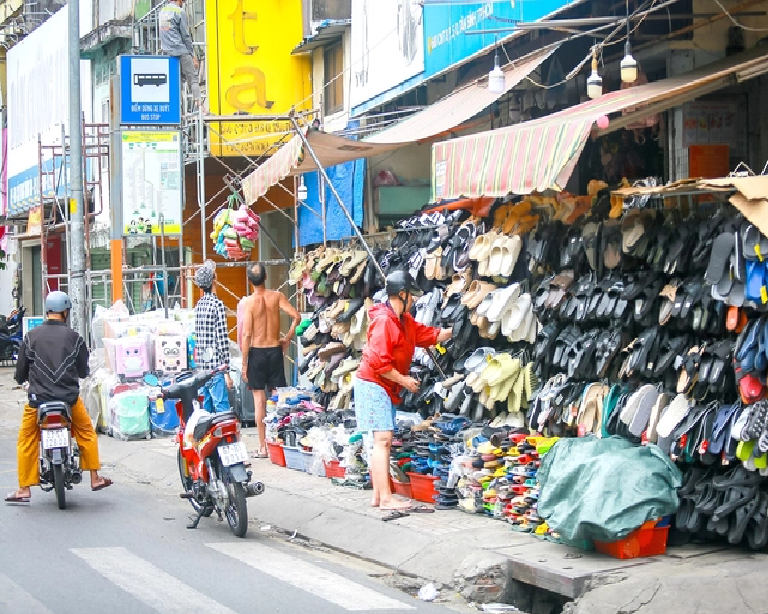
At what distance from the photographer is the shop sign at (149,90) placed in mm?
17797

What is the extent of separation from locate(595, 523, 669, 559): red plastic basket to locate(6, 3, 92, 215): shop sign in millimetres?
22510

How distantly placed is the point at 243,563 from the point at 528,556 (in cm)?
199

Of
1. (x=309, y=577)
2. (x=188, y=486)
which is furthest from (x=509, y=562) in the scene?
(x=188, y=486)

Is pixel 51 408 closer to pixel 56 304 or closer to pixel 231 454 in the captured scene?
pixel 56 304

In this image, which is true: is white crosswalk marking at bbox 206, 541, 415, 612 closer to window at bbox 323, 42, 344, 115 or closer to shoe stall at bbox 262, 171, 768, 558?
shoe stall at bbox 262, 171, 768, 558

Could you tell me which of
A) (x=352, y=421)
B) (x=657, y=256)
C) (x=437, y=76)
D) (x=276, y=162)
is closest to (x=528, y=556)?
(x=657, y=256)

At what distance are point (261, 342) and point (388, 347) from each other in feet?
12.3

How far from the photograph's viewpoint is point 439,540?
8.45 m

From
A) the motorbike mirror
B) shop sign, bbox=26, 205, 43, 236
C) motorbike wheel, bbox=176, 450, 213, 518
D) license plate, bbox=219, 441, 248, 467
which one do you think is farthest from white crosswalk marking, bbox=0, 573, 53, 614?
shop sign, bbox=26, 205, 43, 236

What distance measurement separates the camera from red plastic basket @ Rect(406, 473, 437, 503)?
994cm

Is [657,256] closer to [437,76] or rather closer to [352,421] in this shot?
[352,421]

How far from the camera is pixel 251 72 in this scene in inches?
814

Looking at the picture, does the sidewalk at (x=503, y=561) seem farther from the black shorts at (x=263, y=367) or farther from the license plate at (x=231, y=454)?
the black shorts at (x=263, y=367)

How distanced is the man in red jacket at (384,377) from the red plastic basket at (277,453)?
2.91 metres
